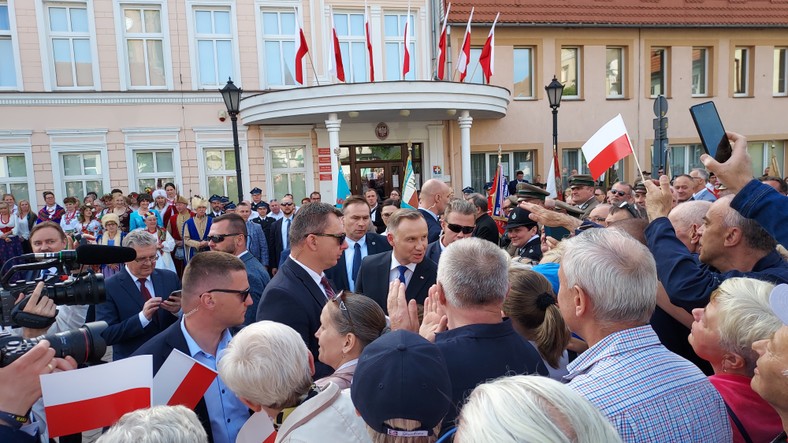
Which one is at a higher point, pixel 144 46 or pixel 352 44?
pixel 352 44

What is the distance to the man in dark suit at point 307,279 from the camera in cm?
276

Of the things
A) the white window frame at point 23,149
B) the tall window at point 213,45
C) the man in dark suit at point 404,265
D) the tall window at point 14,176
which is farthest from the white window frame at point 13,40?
the man in dark suit at point 404,265

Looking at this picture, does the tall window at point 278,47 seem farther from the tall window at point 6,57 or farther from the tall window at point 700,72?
the tall window at point 700,72

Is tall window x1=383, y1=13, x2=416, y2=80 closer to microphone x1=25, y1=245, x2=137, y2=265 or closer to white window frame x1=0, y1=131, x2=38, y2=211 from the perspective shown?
white window frame x1=0, y1=131, x2=38, y2=211

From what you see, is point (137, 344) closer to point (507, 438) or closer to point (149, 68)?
point (507, 438)

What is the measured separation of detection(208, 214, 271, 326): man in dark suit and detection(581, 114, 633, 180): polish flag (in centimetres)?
322

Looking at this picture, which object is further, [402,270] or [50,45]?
[50,45]

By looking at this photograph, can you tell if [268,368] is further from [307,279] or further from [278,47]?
[278,47]

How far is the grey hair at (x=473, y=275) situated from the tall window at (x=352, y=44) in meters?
14.8

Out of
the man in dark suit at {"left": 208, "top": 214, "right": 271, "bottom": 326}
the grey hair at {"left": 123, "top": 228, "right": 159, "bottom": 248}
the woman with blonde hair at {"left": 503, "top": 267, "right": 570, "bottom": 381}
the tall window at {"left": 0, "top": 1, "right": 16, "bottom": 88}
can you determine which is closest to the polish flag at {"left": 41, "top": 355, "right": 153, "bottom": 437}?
the woman with blonde hair at {"left": 503, "top": 267, "right": 570, "bottom": 381}

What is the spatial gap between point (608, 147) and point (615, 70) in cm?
1543

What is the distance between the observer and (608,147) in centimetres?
463

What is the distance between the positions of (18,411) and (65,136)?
15348 mm

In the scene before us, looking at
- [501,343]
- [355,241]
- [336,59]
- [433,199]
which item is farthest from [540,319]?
[336,59]
